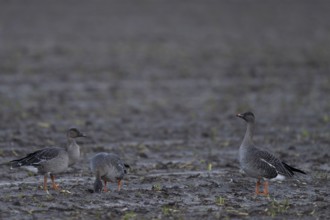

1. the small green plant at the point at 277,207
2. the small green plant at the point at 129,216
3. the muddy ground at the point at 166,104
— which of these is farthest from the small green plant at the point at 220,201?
the small green plant at the point at 129,216

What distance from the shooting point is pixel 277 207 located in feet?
36.6

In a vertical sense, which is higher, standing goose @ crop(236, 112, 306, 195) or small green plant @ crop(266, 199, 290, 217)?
standing goose @ crop(236, 112, 306, 195)

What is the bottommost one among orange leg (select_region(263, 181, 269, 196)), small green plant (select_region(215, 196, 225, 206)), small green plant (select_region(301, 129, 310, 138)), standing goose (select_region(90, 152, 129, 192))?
small green plant (select_region(215, 196, 225, 206))

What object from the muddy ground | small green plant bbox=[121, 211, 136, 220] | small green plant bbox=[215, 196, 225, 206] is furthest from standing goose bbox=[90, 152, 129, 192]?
small green plant bbox=[215, 196, 225, 206]

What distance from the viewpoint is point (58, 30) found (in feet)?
124

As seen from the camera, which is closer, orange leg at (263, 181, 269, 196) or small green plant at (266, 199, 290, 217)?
small green plant at (266, 199, 290, 217)

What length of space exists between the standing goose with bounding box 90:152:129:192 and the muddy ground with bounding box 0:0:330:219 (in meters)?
0.27

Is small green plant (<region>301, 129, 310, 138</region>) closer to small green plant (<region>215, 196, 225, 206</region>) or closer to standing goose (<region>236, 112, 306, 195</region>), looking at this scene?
standing goose (<region>236, 112, 306, 195</region>)

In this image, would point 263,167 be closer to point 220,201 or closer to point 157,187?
point 220,201

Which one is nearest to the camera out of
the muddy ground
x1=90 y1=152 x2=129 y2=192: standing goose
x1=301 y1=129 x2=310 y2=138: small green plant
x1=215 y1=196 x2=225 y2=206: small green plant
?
x1=215 y1=196 x2=225 y2=206: small green plant

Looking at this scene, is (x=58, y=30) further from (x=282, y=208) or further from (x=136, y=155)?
(x=282, y=208)

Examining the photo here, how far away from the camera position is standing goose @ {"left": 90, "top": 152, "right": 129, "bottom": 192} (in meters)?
12.0

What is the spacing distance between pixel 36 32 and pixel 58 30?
1.30m

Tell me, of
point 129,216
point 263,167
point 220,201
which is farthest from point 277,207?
point 129,216
